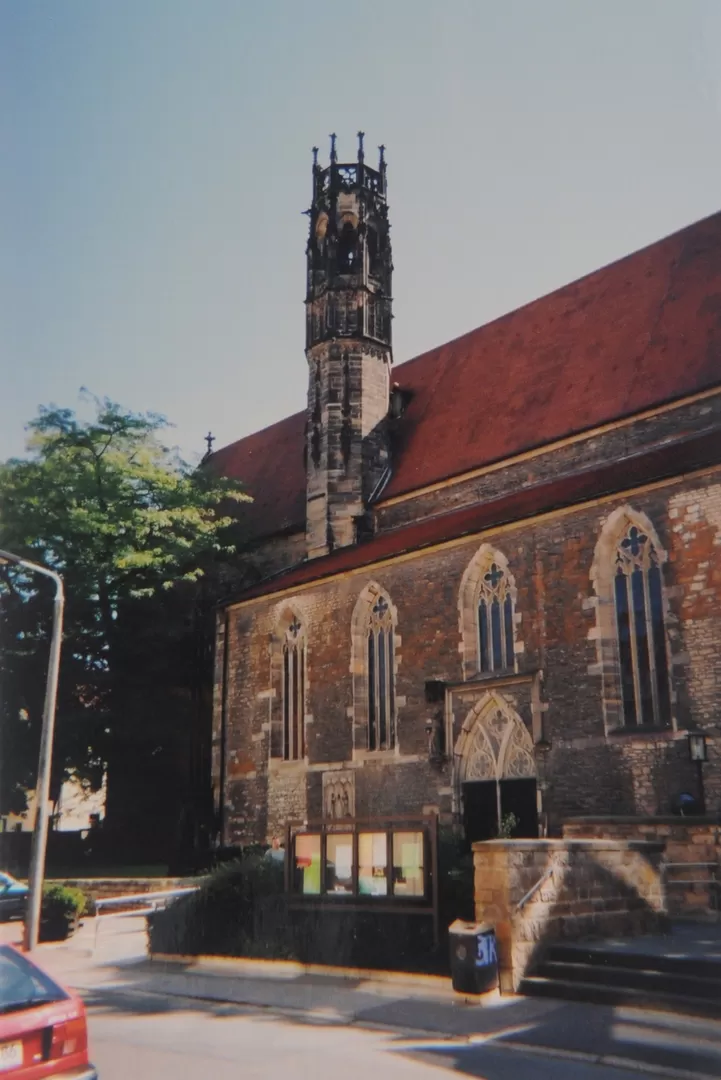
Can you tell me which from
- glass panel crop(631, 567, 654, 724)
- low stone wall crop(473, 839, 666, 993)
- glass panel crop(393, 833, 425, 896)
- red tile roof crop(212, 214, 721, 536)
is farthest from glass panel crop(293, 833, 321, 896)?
red tile roof crop(212, 214, 721, 536)

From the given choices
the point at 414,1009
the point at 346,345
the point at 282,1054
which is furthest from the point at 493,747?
the point at 346,345

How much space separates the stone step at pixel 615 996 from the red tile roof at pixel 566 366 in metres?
12.7

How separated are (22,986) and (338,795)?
53.2 ft

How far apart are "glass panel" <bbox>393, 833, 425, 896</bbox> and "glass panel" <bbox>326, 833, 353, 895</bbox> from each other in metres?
0.80

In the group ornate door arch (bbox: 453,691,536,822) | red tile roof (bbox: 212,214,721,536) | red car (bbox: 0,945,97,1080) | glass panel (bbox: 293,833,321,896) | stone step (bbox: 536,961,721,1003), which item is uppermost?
red tile roof (bbox: 212,214,721,536)

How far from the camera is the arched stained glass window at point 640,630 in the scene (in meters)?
16.5

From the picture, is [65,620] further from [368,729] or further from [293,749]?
[368,729]

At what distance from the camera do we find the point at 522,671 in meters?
18.3

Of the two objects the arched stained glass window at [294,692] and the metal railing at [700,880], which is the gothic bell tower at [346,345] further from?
the metal railing at [700,880]

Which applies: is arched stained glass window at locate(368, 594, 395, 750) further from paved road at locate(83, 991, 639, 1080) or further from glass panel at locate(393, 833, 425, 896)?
paved road at locate(83, 991, 639, 1080)

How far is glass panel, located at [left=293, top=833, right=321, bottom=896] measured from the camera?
43.7 feet

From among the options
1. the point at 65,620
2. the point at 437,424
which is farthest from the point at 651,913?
the point at 65,620

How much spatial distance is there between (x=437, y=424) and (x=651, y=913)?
15746mm

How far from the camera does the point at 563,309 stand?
2536 cm
